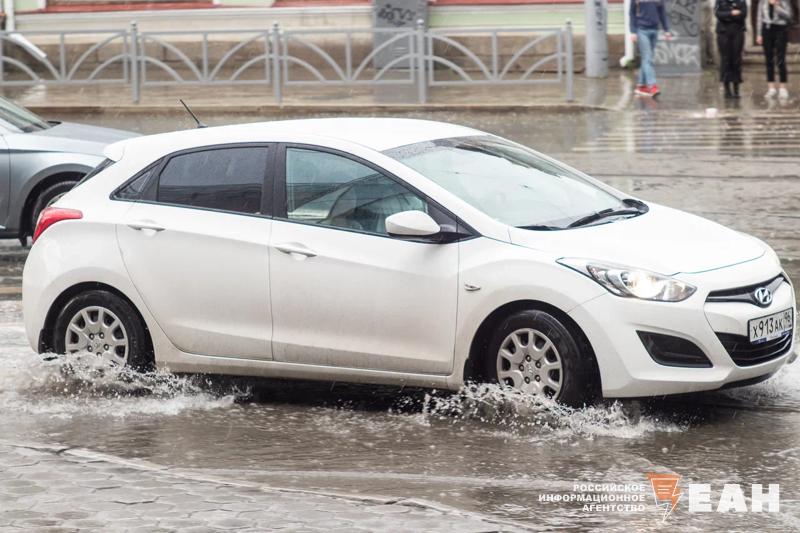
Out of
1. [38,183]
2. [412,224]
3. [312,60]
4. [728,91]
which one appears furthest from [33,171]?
[728,91]

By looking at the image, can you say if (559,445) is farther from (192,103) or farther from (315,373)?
(192,103)

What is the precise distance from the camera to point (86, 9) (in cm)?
2656

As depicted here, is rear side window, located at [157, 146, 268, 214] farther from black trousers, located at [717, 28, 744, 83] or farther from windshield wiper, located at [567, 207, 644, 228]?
black trousers, located at [717, 28, 744, 83]

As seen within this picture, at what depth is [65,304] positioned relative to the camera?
24.9 feet

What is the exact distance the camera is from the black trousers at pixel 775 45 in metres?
20.0

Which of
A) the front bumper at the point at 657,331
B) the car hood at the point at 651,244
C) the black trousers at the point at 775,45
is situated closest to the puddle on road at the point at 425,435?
the front bumper at the point at 657,331

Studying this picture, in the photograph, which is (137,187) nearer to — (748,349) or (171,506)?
(171,506)

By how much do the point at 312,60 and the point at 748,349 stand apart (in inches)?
640

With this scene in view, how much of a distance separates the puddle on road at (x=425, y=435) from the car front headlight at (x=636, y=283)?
55 cm

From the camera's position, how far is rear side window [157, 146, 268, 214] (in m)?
7.28

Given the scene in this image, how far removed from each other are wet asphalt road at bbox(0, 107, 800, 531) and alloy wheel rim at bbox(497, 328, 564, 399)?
0.08m

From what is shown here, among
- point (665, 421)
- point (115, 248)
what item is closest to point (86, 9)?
point (115, 248)

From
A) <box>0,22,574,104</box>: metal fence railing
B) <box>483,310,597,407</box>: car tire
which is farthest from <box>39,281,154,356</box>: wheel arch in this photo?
<box>0,22,574,104</box>: metal fence railing

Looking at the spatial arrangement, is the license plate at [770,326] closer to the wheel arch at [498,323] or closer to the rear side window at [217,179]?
the wheel arch at [498,323]
